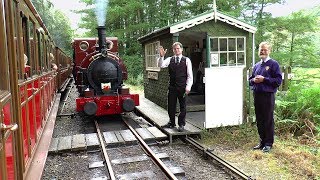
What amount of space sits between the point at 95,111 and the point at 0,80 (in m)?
5.97

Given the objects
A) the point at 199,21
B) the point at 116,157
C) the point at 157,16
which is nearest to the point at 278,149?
the point at 116,157

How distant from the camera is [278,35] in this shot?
16.1 m

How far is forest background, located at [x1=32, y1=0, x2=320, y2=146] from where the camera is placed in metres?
6.99

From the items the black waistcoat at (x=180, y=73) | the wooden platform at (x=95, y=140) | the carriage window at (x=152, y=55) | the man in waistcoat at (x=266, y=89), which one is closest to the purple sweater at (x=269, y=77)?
the man in waistcoat at (x=266, y=89)

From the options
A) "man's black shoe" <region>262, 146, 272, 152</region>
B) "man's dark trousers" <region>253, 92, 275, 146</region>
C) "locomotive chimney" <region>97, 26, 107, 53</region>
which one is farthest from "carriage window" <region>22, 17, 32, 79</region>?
"locomotive chimney" <region>97, 26, 107, 53</region>

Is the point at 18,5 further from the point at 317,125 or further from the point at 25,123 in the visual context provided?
the point at 317,125

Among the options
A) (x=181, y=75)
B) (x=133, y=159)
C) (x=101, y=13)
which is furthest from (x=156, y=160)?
(x=101, y=13)

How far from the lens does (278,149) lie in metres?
5.62

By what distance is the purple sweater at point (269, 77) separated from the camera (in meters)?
5.42

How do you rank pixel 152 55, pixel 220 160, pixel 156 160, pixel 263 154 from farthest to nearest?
1. pixel 152 55
2. pixel 263 154
3. pixel 156 160
4. pixel 220 160

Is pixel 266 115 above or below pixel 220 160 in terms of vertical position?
above

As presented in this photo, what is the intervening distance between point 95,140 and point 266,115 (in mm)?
3379

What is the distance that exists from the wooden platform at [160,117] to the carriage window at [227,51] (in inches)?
79.1

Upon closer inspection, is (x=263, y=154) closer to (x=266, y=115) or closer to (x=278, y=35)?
(x=266, y=115)
